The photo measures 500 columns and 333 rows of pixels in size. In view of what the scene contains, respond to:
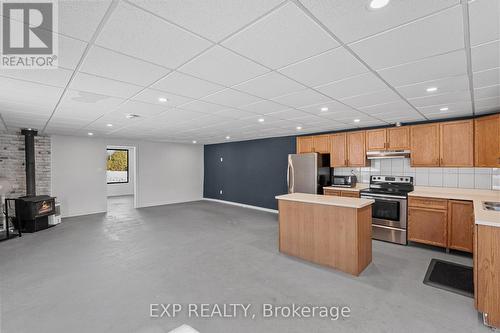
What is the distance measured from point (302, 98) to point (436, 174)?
3.64 meters

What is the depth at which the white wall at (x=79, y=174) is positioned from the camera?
650 centimetres

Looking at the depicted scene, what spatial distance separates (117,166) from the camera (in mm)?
11094

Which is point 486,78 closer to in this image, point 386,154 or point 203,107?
point 386,154

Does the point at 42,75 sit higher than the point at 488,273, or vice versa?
the point at 42,75

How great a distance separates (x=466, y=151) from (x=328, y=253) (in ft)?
10.5

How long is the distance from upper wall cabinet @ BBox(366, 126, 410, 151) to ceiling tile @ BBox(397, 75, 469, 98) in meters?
2.05

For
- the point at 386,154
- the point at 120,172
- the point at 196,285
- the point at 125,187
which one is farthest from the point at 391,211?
the point at 120,172

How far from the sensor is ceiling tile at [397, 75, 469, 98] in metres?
2.41

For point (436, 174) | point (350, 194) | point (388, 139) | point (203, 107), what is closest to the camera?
point (203, 107)

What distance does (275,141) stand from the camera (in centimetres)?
727

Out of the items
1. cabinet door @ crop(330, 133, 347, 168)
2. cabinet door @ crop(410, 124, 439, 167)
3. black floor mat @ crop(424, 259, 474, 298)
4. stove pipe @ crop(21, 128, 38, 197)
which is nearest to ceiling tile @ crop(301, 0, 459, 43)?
black floor mat @ crop(424, 259, 474, 298)

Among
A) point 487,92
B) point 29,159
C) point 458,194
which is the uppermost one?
point 487,92

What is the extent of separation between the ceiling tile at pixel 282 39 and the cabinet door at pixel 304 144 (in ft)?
14.5

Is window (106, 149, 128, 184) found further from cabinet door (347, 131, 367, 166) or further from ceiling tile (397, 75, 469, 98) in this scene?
ceiling tile (397, 75, 469, 98)
